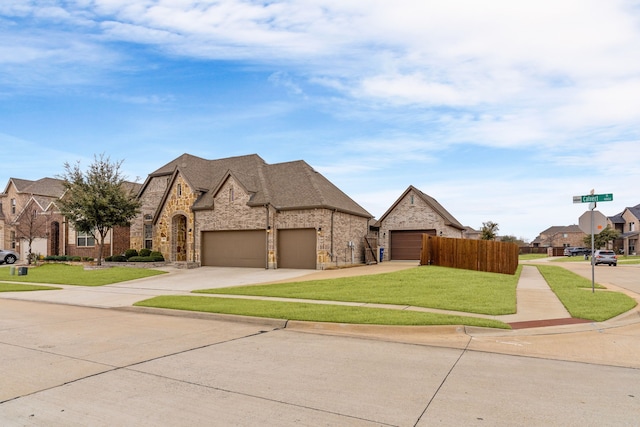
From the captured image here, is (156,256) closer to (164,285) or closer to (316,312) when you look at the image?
(164,285)

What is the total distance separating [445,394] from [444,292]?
382 inches

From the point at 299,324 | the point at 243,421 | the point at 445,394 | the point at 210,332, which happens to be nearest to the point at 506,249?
the point at 299,324

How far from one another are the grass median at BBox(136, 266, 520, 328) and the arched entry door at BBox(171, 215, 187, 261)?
15527 mm

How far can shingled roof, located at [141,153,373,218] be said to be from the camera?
27.8 meters

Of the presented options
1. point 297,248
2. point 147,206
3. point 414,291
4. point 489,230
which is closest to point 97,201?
point 147,206

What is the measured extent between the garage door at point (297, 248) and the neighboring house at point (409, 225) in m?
11.0

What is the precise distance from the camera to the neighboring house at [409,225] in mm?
35656

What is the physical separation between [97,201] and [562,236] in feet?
357

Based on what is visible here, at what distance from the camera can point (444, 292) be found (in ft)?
49.3

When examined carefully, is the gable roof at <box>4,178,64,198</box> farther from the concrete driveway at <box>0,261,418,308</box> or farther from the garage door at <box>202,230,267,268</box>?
the concrete driveway at <box>0,261,418,308</box>

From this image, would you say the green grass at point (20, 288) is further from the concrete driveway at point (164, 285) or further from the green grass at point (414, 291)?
the green grass at point (414, 291)

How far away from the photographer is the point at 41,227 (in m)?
42.1

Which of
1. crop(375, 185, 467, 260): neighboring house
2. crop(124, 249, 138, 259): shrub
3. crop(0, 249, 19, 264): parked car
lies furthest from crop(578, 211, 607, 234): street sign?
crop(0, 249, 19, 264): parked car

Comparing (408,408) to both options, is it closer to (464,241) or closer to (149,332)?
(149,332)
